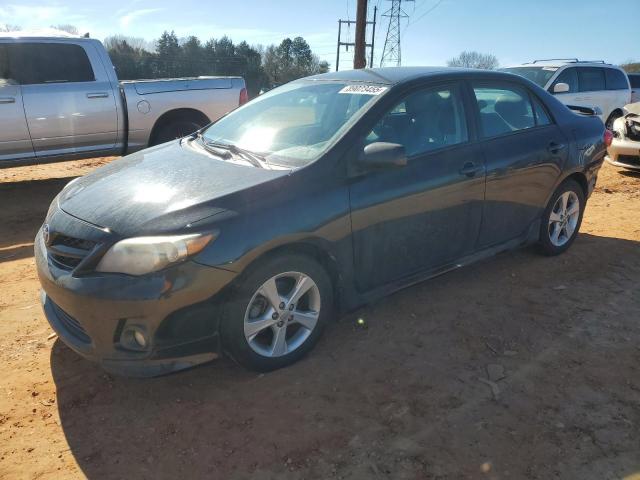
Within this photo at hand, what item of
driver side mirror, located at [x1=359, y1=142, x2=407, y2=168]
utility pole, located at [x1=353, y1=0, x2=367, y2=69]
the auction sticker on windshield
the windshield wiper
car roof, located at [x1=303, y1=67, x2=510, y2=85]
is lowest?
the windshield wiper

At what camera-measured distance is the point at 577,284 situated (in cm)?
434

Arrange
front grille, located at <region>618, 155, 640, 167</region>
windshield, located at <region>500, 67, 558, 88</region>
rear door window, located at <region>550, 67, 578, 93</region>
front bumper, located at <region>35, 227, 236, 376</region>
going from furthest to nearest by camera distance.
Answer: rear door window, located at <region>550, 67, 578, 93</region> < windshield, located at <region>500, 67, 558, 88</region> < front grille, located at <region>618, 155, 640, 167</region> < front bumper, located at <region>35, 227, 236, 376</region>

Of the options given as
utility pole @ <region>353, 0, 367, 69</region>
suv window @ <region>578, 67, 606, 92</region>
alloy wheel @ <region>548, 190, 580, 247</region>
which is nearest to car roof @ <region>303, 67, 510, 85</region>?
alloy wheel @ <region>548, 190, 580, 247</region>

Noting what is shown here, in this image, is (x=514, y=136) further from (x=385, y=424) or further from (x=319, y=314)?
(x=385, y=424)

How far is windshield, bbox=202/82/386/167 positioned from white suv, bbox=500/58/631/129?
7348 mm

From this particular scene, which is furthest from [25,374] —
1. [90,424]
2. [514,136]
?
[514,136]

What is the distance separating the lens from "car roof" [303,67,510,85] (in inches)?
147

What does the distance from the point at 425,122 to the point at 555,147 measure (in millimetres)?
1474

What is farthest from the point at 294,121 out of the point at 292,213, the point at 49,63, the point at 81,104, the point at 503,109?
the point at 49,63

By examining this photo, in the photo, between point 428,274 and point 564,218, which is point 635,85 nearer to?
point 564,218

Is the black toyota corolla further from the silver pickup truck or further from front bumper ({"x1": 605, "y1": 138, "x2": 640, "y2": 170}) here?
front bumper ({"x1": 605, "y1": 138, "x2": 640, "y2": 170})

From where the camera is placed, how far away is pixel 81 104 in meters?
7.14

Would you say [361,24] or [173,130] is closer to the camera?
[173,130]

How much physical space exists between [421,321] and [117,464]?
216cm
